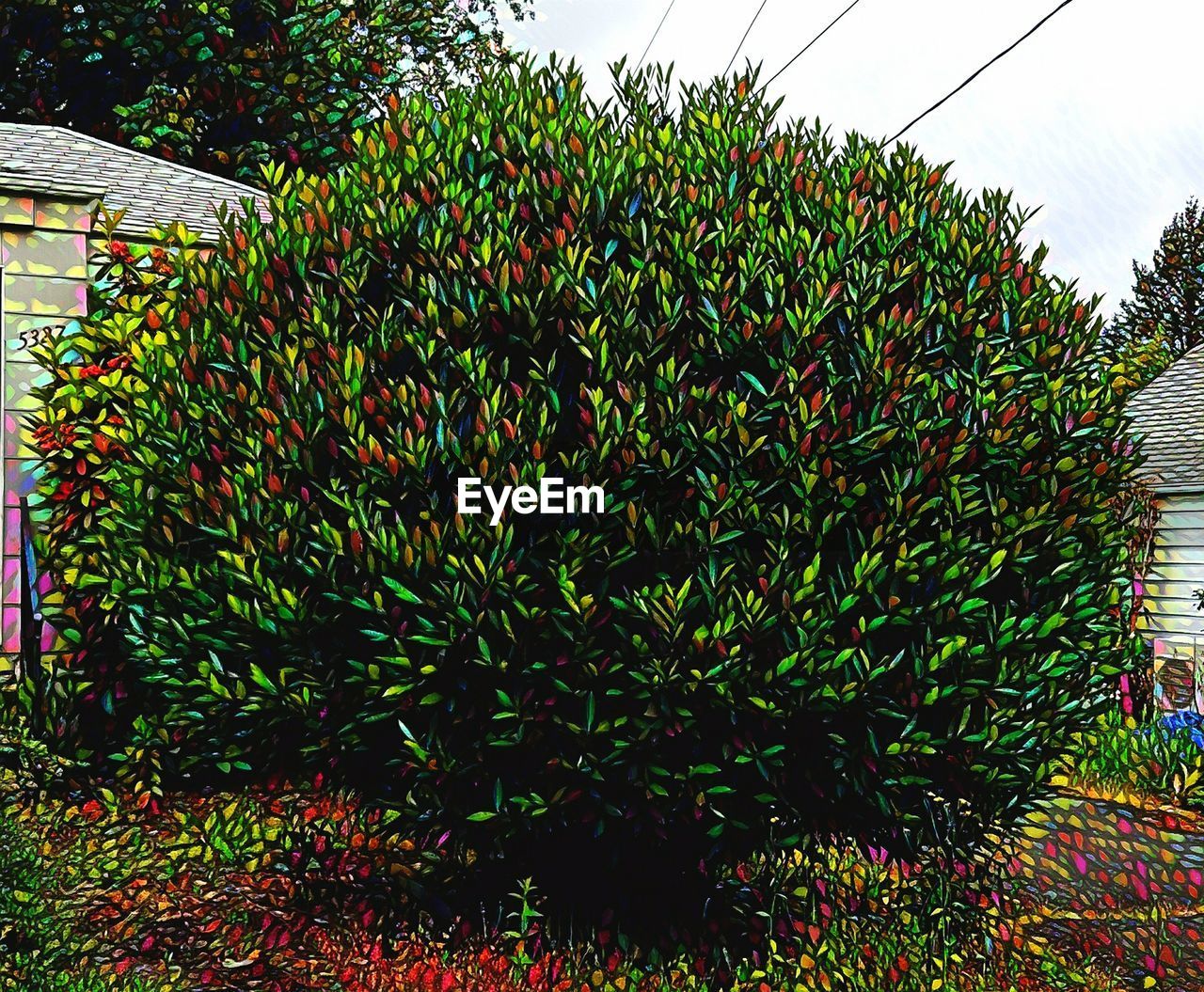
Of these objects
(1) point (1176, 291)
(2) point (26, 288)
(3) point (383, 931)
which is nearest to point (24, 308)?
(2) point (26, 288)

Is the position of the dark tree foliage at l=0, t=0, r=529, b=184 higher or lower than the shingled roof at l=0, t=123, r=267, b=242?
higher

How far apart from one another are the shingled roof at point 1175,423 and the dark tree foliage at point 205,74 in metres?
12.8

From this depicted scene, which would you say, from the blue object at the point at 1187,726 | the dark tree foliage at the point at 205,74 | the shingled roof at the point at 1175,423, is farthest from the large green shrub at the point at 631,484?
the dark tree foliage at the point at 205,74

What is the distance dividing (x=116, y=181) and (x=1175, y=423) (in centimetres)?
1410

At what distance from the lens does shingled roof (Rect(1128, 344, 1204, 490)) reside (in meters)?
15.2

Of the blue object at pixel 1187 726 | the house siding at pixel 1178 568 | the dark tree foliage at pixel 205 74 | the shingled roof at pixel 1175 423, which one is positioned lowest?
the blue object at pixel 1187 726

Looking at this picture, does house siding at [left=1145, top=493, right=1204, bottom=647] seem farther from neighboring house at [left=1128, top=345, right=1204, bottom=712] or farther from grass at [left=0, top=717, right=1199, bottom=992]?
grass at [left=0, top=717, right=1199, bottom=992]

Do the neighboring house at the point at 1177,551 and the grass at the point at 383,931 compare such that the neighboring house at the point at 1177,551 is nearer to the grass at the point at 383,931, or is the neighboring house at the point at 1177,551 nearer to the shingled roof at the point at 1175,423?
the shingled roof at the point at 1175,423

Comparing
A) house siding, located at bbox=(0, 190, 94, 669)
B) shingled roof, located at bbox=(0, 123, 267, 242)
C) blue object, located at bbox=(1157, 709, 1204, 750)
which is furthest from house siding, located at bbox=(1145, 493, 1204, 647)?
house siding, located at bbox=(0, 190, 94, 669)

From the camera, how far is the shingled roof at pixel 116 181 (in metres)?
8.67

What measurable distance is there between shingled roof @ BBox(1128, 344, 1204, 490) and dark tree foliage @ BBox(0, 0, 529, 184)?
41.9 feet

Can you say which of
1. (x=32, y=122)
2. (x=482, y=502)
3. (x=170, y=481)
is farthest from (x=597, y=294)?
(x=32, y=122)

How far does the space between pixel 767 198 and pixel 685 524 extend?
5.62 feet

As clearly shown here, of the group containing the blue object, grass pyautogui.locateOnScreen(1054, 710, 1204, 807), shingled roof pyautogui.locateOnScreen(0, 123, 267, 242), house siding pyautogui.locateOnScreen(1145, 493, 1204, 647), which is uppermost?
shingled roof pyautogui.locateOnScreen(0, 123, 267, 242)
